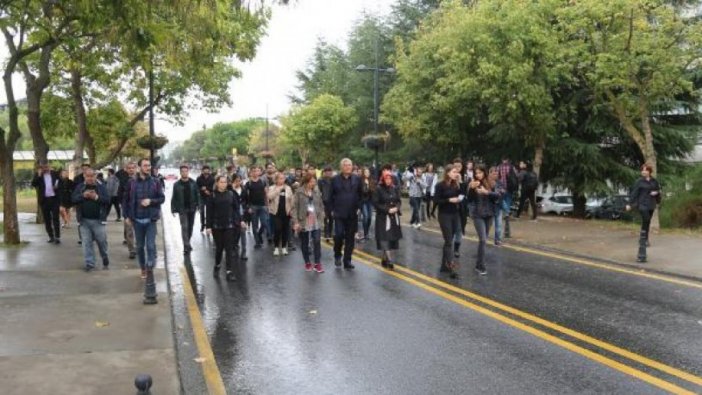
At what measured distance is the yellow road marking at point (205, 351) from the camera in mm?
5755

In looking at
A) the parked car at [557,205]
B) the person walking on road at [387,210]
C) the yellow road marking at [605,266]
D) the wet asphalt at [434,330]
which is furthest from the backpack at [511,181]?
the parked car at [557,205]

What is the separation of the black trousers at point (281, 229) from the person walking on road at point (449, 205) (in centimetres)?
388

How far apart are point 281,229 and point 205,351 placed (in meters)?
7.07

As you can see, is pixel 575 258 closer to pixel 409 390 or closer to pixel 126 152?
pixel 409 390

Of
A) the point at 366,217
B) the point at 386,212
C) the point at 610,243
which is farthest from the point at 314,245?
the point at 610,243

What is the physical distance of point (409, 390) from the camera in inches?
217

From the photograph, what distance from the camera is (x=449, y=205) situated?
1079 centimetres

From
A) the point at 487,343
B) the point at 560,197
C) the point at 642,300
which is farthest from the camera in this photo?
the point at 560,197

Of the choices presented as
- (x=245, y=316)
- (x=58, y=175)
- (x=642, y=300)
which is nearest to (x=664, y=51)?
(x=642, y=300)

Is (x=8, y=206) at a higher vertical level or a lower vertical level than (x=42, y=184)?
lower

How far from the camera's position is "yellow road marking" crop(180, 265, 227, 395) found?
18.9 ft

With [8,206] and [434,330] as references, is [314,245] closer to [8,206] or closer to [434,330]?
[434,330]

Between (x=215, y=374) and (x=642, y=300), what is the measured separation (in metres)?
5.74

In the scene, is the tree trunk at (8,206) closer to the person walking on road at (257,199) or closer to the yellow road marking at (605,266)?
the person walking on road at (257,199)
